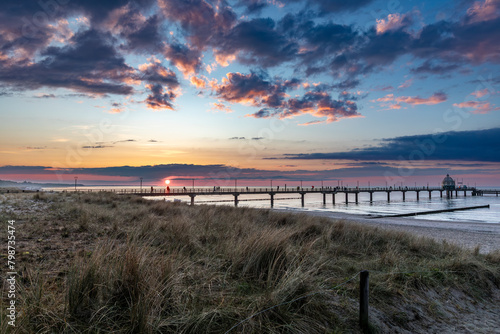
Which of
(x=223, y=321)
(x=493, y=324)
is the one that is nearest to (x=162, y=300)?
(x=223, y=321)

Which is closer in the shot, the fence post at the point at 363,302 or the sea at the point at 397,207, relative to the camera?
the fence post at the point at 363,302

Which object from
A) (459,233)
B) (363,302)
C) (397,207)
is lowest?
(397,207)

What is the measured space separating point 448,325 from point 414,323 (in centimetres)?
81

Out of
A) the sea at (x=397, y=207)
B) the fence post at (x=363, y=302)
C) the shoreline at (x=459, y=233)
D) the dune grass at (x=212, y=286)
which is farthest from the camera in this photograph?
the sea at (x=397, y=207)

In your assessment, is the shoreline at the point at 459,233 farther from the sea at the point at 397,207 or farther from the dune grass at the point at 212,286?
the sea at the point at 397,207

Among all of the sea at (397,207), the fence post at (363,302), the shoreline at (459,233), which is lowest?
the sea at (397,207)

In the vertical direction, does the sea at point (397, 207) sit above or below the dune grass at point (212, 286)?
below

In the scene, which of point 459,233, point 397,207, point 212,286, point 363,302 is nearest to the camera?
point 363,302

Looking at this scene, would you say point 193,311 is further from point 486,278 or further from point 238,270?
point 486,278

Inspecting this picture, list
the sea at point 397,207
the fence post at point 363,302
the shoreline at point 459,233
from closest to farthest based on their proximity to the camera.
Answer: the fence post at point 363,302 < the shoreline at point 459,233 < the sea at point 397,207

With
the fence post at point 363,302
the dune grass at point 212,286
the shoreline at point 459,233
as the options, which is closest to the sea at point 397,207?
the shoreline at point 459,233

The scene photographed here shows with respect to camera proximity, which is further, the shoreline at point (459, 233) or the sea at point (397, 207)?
the sea at point (397, 207)

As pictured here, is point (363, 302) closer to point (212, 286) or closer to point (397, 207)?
point (212, 286)

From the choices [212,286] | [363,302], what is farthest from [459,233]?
[212,286]
